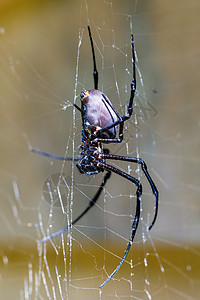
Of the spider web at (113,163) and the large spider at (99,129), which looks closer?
the large spider at (99,129)

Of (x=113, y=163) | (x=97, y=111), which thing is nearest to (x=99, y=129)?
(x=97, y=111)

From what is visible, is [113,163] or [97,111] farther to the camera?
[113,163]

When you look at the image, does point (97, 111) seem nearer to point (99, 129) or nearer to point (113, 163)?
point (99, 129)

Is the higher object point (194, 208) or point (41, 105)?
point (41, 105)

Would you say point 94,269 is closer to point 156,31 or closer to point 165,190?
point 165,190

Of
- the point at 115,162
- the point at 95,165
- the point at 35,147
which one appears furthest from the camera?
the point at 35,147

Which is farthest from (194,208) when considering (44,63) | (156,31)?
(44,63)

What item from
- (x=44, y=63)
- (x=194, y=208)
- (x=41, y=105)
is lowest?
(x=194, y=208)

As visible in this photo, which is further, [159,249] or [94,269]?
[159,249]
